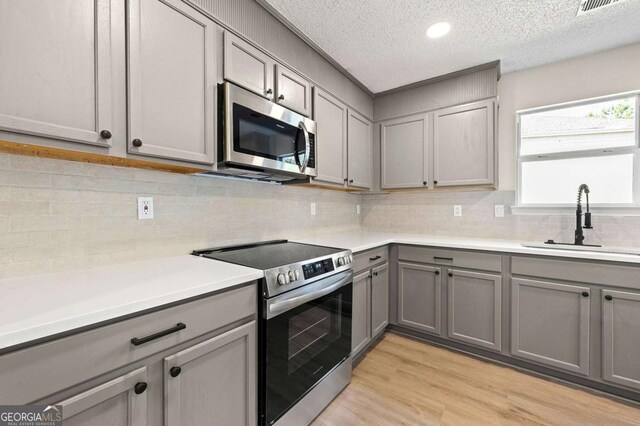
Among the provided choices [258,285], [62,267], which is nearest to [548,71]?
[258,285]

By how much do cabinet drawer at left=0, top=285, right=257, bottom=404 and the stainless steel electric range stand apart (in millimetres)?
278

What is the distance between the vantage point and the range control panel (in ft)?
4.93

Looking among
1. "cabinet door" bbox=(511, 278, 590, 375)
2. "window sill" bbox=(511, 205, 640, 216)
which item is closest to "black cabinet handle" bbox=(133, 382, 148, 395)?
"cabinet door" bbox=(511, 278, 590, 375)

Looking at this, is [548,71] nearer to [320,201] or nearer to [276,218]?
[320,201]

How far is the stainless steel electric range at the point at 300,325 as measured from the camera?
1.31 meters

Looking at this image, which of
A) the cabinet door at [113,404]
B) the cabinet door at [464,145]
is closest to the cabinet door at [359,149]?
the cabinet door at [464,145]

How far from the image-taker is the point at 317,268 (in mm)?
1590

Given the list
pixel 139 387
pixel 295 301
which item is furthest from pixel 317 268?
pixel 139 387

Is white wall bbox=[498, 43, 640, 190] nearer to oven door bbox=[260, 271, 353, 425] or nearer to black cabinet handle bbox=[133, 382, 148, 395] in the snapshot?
oven door bbox=[260, 271, 353, 425]

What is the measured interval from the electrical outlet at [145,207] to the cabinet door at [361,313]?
141cm

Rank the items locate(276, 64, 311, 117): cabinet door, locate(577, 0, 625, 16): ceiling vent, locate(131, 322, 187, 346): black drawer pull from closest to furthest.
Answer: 1. locate(131, 322, 187, 346): black drawer pull
2. locate(577, 0, 625, 16): ceiling vent
3. locate(276, 64, 311, 117): cabinet door

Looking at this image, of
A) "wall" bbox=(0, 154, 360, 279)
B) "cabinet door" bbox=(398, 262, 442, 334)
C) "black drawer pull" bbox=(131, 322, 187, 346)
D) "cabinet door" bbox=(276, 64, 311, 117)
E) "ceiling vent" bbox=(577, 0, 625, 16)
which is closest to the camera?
"black drawer pull" bbox=(131, 322, 187, 346)

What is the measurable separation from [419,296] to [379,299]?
0.39m

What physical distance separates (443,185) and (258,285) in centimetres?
221
